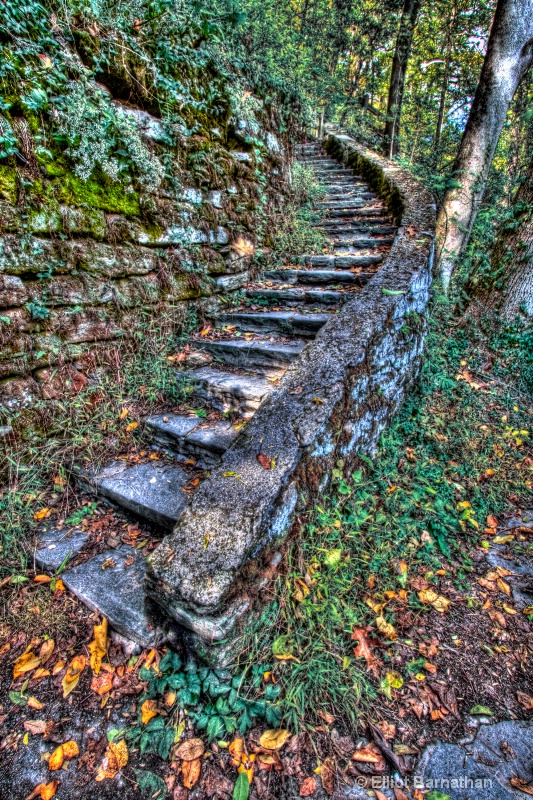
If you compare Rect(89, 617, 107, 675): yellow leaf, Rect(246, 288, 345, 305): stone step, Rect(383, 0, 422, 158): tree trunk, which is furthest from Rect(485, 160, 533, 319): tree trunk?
Rect(383, 0, 422, 158): tree trunk

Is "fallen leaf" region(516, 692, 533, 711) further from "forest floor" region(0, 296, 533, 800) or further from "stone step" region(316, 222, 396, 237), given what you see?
"stone step" region(316, 222, 396, 237)

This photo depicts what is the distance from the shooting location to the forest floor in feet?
4.46

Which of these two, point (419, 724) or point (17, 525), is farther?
point (17, 525)

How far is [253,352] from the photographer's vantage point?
10.1 feet

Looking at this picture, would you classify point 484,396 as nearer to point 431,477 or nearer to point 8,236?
point 431,477

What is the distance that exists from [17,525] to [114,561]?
0.63 meters

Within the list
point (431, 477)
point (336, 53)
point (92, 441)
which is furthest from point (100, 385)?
point (336, 53)

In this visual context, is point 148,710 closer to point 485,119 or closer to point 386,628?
point 386,628

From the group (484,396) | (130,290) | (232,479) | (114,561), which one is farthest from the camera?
(484,396)

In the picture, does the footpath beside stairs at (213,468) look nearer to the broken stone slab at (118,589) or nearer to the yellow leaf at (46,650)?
the broken stone slab at (118,589)

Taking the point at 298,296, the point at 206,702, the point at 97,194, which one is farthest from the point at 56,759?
the point at 298,296

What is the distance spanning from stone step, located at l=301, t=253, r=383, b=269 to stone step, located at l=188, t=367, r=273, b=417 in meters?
2.11

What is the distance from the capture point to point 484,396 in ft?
11.1

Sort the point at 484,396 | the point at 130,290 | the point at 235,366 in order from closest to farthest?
the point at 130,290 < the point at 235,366 < the point at 484,396
